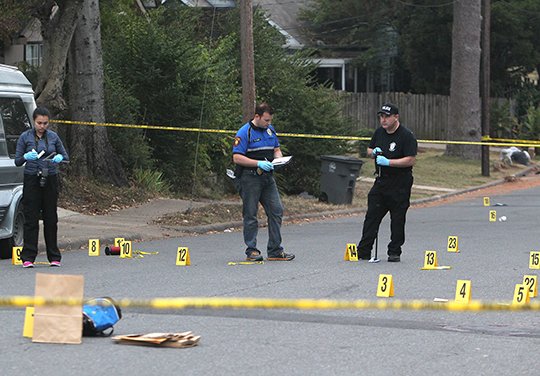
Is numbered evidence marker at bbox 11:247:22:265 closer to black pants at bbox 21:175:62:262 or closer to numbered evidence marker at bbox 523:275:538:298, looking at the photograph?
black pants at bbox 21:175:62:262

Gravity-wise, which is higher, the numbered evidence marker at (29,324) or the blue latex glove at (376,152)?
the blue latex glove at (376,152)

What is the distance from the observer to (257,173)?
13.3m

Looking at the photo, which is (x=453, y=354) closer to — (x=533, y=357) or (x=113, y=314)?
(x=533, y=357)

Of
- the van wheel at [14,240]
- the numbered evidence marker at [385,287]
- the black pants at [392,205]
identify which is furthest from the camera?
the van wheel at [14,240]

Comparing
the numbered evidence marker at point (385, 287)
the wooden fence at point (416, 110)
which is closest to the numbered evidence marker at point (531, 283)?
the numbered evidence marker at point (385, 287)

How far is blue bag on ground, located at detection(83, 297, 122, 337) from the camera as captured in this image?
26.5 ft

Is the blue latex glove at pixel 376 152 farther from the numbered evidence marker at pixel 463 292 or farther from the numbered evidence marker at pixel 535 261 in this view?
the numbered evidence marker at pixel 463 292

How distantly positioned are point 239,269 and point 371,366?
535 centimetres

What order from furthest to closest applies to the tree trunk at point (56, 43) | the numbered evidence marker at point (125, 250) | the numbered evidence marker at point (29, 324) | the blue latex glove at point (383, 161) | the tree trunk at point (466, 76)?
the tree trunk at point (466, 76) → the tree trunk at point (56, 43) → the numbered evidence marker at point (125, 250) → the blue latex glove at point (383, 161) → the numbered evidence marker at point (29, 324)

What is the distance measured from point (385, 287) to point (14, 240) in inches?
219

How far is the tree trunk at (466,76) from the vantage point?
3819 cm

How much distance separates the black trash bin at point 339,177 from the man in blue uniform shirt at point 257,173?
10.8 meters

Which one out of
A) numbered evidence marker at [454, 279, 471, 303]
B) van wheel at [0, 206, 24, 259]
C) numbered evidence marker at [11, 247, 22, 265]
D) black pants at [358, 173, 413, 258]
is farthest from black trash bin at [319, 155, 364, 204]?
numbered evidence marker at [454, 279, 471, 303]

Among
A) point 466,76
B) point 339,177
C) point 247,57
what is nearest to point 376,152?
point 247,57
